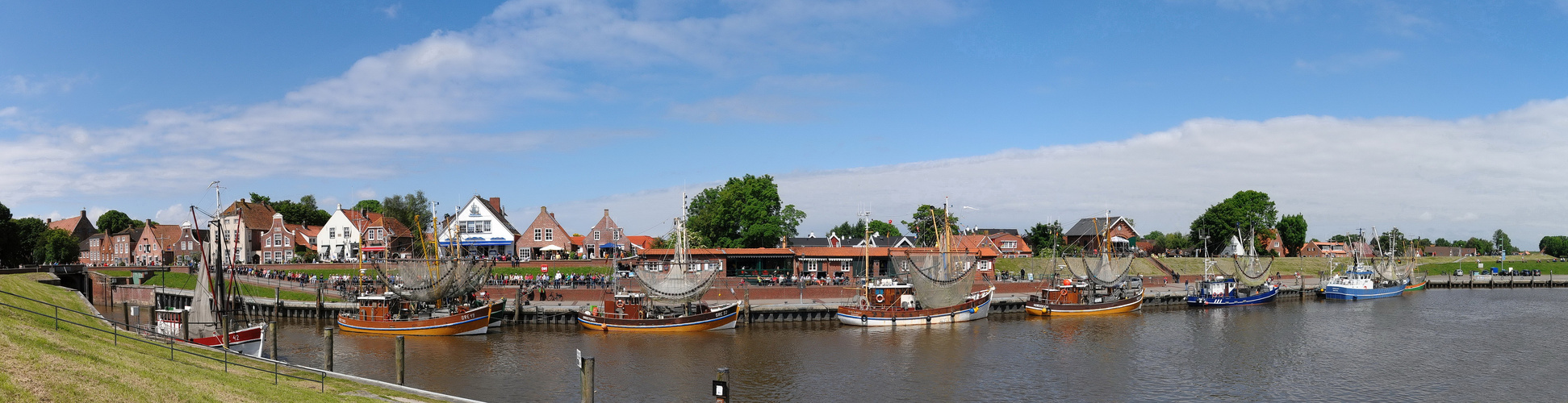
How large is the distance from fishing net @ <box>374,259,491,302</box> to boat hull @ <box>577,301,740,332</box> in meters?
8.38

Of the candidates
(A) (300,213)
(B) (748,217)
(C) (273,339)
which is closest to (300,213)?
(A) (300,213)

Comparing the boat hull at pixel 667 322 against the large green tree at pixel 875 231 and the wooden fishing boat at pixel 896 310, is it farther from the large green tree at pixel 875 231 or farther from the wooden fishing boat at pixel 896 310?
the large green tree at pixel 875 231

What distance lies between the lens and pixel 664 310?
184ft

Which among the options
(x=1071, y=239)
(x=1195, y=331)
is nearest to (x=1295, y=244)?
(x=1071, y=239)

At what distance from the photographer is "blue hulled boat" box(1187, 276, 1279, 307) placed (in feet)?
240

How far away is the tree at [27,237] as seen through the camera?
95000mm

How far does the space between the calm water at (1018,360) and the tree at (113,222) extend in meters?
104

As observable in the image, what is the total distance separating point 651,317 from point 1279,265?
92340 millimetres

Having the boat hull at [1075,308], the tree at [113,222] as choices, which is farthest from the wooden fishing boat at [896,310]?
the tree at [113,222]

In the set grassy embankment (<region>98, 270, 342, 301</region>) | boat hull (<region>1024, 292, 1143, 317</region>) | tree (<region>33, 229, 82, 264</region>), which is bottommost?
boat hull (<region>1024, 292, 1143, 317</region>)

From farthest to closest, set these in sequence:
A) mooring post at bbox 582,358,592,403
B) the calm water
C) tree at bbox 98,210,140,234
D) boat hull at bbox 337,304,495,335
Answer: tree at bbox 98,210,140,234 < boat hull at bbox 337,304,495,335 < the calm water < mooring post at bbox 582,358,592,403

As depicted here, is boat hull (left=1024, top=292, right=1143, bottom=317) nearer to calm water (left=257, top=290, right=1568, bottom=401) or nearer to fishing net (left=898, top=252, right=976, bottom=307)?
calm water (left=257, top=290, right=1568, bottom=401)

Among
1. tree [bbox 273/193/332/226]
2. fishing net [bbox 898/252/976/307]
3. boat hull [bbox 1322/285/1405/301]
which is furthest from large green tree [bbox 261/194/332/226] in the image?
boat hull [bbox 1322/285/1405/301]

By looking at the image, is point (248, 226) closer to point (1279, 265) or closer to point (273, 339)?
point (273, 339)
